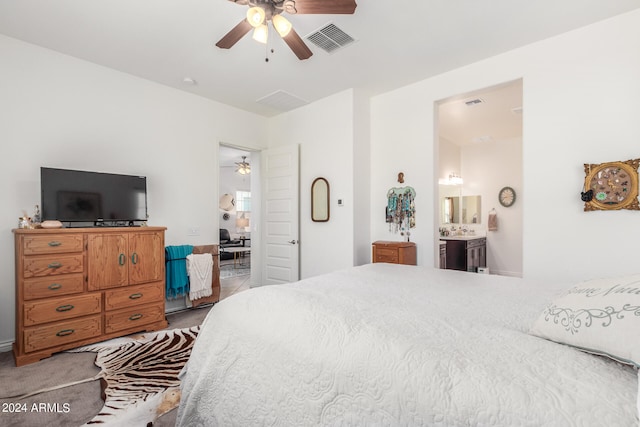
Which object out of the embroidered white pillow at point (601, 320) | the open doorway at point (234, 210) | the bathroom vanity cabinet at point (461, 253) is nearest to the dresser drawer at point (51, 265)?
the embroidered white pillow at point (601, 320)

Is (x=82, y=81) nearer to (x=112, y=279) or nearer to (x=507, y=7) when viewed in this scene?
(x=112, y=279)

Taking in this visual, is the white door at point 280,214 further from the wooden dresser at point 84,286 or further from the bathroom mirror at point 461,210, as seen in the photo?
the bathroom mirror at point 461,210

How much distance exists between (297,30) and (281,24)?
2.13ft

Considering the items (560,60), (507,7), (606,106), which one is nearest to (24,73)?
(507,7)

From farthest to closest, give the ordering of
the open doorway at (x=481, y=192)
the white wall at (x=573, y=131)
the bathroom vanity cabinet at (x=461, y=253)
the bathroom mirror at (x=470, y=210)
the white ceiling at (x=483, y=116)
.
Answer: the bathroom mirror at (x=470, y=210) → the open doorway at (x=481, y=192) → the bathroom vanity cabinet at (x=461, y=253) → the white ceiling at (x=483, y=116) → the white wall at (x=573, y=131)

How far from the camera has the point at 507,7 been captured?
246 centimetres

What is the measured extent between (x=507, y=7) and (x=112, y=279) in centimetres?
420

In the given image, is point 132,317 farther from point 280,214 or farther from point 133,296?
point 280,214

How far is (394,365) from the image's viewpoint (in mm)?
931

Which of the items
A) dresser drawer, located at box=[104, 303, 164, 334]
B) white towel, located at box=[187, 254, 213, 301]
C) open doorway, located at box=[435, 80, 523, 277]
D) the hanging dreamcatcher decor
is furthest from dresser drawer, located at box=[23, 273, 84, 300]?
open doorway, located at box=[435, 80, 523, 277]

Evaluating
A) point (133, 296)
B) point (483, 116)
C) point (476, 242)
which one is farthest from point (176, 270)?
point (476, 242)

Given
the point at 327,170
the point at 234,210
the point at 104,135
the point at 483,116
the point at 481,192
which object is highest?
the point at 483,116

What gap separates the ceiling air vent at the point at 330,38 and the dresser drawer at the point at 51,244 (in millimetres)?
2799

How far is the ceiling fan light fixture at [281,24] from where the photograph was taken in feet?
7.00
